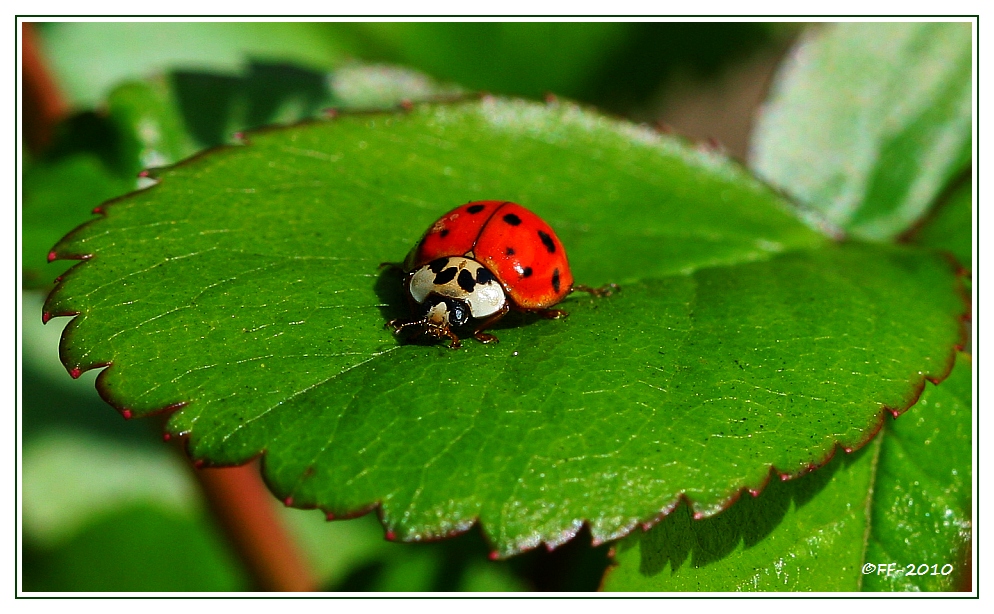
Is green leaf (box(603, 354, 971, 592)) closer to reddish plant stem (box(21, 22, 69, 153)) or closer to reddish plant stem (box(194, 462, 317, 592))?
reddish plant stem (box(194, 462, 317, 592))

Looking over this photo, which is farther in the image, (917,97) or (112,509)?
(112,509)

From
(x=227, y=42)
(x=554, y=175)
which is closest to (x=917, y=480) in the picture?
(x=554, y=175)

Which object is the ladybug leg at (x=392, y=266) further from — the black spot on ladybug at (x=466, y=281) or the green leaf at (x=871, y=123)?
the green leaf at (x=871, y=123)

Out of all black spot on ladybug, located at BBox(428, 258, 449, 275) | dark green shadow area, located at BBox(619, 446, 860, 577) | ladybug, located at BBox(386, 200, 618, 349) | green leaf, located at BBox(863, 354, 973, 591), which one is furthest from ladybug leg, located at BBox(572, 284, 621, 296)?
green leaf, located at BBox(863, 354, 973, 591)

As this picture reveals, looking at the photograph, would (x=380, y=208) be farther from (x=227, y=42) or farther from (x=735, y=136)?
(x=735, y=136)

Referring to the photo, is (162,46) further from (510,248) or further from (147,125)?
(510,248)

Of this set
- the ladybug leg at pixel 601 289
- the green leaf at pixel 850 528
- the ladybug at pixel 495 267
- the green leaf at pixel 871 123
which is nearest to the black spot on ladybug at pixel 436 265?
the ladybug at pixel 495 267
